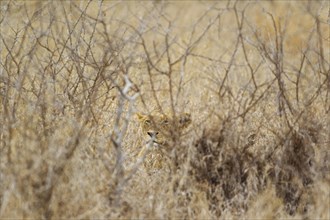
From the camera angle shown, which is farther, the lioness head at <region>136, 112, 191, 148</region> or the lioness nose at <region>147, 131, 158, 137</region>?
the lioness nose at <region>147, 131, 158, 137</region>

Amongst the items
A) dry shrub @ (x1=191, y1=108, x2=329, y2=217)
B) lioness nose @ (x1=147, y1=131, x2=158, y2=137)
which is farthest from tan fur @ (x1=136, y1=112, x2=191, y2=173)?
dry shrub @ (x1=191, y1=108, x2=329, y2=217)

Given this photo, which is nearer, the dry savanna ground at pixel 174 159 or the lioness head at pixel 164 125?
the dry savanna ground at pixel 174 159

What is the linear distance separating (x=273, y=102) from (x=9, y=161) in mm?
1794

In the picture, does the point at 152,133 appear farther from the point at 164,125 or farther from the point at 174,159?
the point at 174,159

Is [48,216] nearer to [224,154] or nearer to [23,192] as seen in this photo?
[23,192]

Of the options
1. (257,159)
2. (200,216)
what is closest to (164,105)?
(257,159)

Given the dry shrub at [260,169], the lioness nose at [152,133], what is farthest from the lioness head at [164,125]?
the dry shrub at [260,169]

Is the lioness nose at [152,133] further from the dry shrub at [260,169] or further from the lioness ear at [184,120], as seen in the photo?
the dry shrub at [260,169]

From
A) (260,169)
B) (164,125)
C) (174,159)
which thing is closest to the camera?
(174,159)

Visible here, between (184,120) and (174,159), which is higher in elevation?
(184,120)

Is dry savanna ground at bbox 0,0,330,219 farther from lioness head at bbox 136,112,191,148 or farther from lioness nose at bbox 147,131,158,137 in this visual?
lioness nose at bbox 147,131,158,137

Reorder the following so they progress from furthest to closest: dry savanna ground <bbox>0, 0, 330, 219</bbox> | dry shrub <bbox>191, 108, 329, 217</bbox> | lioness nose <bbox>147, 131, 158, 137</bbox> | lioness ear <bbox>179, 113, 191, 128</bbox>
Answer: lioness nose <bbox>147, 131, 158, 137</bbox>, lioness ear <bbox>179, 113, 191, 128</bbox>, dry shrub <bbox>191, 108, 329, 217</bbox>, dry savanna ground <bbox>0, 0, 330, 219</bbox>

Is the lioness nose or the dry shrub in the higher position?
the lioness nose

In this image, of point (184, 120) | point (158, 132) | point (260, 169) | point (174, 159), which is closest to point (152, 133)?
point (158, 132)
